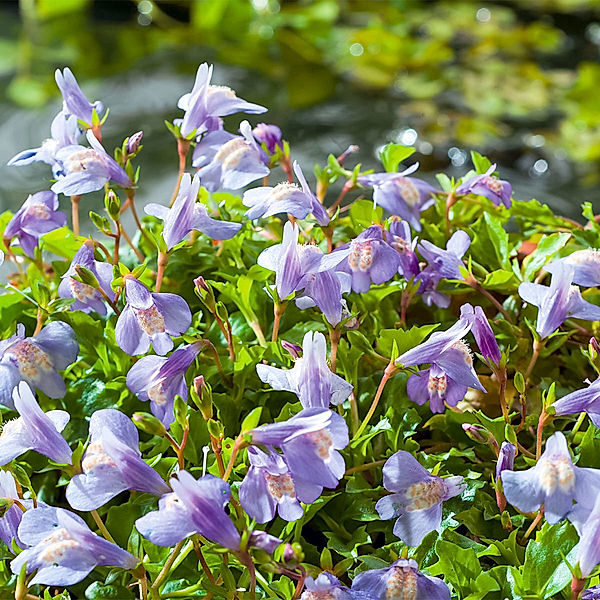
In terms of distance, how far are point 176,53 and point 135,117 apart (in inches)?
17.2

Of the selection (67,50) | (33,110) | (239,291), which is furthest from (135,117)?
(239,291)

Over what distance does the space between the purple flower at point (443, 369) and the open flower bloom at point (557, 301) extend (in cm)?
5

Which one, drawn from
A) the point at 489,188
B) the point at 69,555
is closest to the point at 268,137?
the point at 489,188

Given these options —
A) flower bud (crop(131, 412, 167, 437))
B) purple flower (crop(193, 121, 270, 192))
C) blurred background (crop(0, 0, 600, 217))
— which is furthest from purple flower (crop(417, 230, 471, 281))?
blurred background (crop(0, 0, 600, 217))

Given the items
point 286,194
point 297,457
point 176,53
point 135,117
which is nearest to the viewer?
point 297,457

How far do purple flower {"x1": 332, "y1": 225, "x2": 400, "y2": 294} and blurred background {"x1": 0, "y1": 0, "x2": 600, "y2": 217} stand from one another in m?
1.22

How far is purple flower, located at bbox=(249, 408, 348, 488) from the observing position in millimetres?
397

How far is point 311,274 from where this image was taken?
0.50 m

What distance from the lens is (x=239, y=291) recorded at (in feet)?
1.93

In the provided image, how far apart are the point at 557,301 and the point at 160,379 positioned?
23 cm

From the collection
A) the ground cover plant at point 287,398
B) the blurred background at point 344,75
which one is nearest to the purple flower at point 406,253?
the ground cover plant at point 287,398

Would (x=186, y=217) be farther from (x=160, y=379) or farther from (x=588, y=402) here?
(x=588, y=402)

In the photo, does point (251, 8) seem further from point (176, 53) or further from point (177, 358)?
point (177, 358)

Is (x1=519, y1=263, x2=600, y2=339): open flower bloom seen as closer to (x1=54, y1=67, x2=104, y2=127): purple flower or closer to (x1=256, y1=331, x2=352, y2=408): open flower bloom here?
(x1=256, y1=331, x2=352, y2=408): open flower bloom
